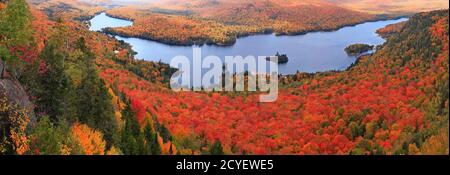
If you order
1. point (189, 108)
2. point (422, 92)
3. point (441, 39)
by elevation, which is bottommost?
point (189, 108)

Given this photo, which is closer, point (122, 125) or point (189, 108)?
point (122, 125)

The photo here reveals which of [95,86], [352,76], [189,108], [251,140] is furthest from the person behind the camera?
[352,76]
